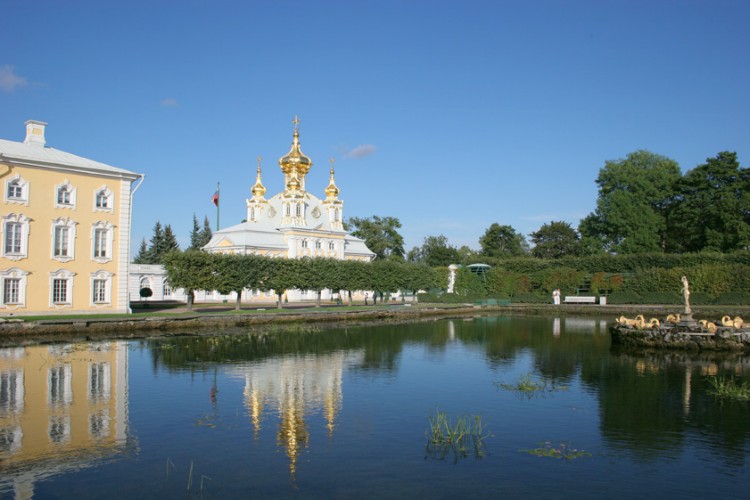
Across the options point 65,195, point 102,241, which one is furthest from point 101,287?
point 65,195

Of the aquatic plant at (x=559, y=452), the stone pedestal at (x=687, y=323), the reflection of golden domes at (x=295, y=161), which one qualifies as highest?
the reflection of golden domes at (x=295, y=161)

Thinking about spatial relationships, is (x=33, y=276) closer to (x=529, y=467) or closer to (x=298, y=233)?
(x=529, y=467)

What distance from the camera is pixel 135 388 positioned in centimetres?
1700

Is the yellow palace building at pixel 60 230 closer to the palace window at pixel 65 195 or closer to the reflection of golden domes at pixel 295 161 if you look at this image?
the palace window at pixel 65 195

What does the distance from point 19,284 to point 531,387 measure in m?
27.9

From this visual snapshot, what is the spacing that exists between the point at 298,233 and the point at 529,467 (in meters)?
58.5

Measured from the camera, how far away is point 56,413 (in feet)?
44.7

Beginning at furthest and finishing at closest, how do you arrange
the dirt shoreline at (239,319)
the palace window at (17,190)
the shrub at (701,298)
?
the shrub at (701,298) → the palace window at (17,190) → the dirt shoreline at (239,319)

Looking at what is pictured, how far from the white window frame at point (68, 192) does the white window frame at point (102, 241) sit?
1686 millimetres

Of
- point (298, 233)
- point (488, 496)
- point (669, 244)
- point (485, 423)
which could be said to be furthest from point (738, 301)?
point (488, 496)

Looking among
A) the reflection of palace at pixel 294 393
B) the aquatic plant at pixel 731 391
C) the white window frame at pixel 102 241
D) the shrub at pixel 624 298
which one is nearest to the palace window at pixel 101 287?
the white window frame at pixel 102 241

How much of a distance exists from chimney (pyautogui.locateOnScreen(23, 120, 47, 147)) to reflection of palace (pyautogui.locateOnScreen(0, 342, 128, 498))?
19.0 metres

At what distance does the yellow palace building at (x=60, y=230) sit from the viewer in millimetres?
33562

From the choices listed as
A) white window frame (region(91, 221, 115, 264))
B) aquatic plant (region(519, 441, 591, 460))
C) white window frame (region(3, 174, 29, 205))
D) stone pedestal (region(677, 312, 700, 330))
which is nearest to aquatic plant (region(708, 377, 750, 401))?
aquatic plant (region(519, 441, 591, 460))
